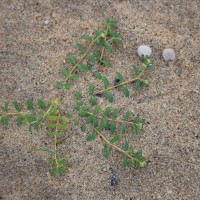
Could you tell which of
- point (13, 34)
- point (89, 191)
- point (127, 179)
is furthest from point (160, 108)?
point (13, 34)

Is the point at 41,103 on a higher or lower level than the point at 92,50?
lower

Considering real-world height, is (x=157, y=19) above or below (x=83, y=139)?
above

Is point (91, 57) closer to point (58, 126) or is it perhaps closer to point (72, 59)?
point (72, 59)

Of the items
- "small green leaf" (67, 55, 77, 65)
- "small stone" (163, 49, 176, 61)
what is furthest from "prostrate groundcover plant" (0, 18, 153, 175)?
"small stone" (163, 49, 176, 61)

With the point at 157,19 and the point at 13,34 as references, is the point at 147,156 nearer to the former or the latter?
the point at 157,19

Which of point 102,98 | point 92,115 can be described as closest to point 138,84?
point 102,98

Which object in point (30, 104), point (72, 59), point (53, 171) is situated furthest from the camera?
point (72, 59)
